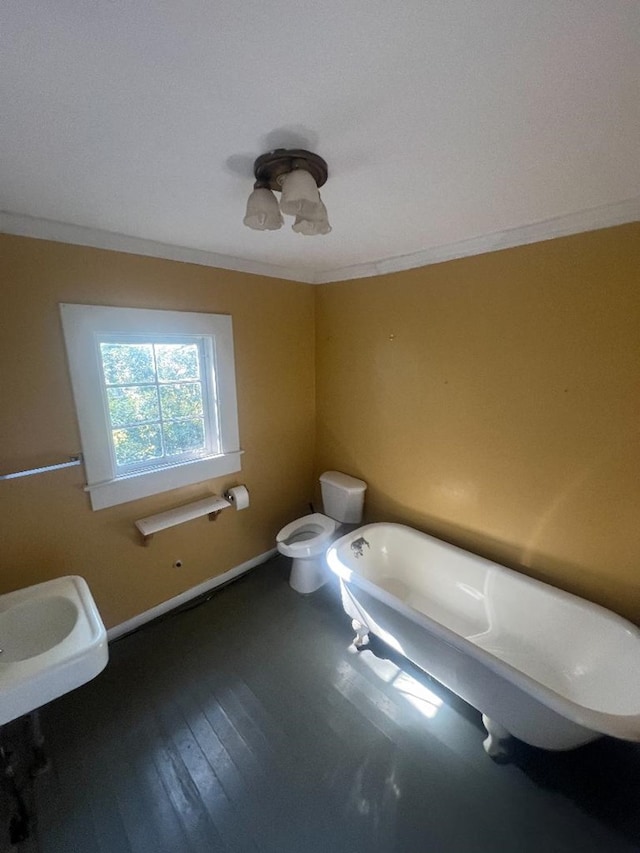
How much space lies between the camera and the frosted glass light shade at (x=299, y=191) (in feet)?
3.09

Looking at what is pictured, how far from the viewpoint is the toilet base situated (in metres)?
2.35

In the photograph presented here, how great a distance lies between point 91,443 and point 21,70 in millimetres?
1448

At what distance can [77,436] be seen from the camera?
170cm

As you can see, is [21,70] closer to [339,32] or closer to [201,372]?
[339,32]

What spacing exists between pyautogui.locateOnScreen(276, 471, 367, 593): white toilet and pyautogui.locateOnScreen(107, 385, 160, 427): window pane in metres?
1.17

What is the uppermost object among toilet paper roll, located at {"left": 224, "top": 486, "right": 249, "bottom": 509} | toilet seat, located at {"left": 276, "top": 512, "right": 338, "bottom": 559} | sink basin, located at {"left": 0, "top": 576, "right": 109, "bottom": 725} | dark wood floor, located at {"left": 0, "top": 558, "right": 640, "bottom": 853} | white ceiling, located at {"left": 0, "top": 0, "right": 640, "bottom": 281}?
white ceiling, located at {"left": 0, "top": 0, "right": 640, "bottom": 281}

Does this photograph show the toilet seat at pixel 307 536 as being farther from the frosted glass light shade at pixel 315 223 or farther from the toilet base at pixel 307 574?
the frosted glass light shade at pixel 315 223

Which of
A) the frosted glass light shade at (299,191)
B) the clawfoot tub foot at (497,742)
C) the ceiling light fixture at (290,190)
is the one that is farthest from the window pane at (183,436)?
the clawfoot tub foot at (497,742)

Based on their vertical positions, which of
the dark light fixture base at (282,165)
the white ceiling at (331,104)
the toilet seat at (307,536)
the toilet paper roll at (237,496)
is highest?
the white ceiling at (331,104)

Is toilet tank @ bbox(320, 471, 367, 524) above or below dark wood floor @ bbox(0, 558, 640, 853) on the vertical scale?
above

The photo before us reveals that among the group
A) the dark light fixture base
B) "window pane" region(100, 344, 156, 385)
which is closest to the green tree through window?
"window pane" region(100, 344, 156, 385)

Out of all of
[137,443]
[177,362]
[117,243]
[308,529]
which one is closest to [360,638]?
[308,529]

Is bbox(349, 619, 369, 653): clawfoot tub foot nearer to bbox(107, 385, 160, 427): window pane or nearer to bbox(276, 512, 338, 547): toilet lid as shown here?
bbox(276, 512, 338, 547): toilet lid

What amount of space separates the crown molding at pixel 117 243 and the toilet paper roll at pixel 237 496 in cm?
144
